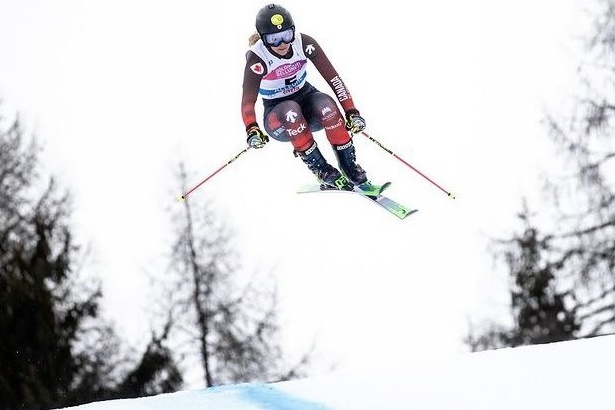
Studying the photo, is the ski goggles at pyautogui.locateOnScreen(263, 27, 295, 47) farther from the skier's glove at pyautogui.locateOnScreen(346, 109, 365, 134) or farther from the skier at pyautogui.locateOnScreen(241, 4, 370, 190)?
the skier's glove at pyautogui.locateOnScreen(346, 109, 365, 134)

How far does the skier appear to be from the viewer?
19.6ft

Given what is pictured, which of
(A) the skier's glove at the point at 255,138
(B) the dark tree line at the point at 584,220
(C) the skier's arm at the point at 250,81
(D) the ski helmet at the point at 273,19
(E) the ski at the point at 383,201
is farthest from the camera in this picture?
(B) the dark tree line at the point at 584,220

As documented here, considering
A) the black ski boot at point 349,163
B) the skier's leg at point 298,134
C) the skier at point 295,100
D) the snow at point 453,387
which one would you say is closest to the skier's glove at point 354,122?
the skier at point 295,100

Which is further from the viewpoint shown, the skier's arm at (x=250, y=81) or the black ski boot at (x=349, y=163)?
the black ski boot at (x=349, y=163)

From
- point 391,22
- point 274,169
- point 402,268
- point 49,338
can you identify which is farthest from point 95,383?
point 391,22

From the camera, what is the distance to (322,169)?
21.7 ft

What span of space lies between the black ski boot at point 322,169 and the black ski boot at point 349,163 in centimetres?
5

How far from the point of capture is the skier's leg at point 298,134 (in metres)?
6.29

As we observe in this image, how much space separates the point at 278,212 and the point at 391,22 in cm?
616

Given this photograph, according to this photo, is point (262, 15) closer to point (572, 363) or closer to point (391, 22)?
point (572, 363)

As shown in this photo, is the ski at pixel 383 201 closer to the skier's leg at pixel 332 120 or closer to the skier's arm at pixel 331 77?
the skier's leg at pixel 332 120

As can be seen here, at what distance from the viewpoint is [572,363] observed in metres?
5.34

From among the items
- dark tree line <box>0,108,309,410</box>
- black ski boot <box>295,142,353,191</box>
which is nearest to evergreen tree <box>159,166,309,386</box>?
dark tree line <box>0,108,309,410</box>

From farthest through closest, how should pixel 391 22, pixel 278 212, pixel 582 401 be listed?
pixel 391 22
pixel 278 212
pixel 582 401
